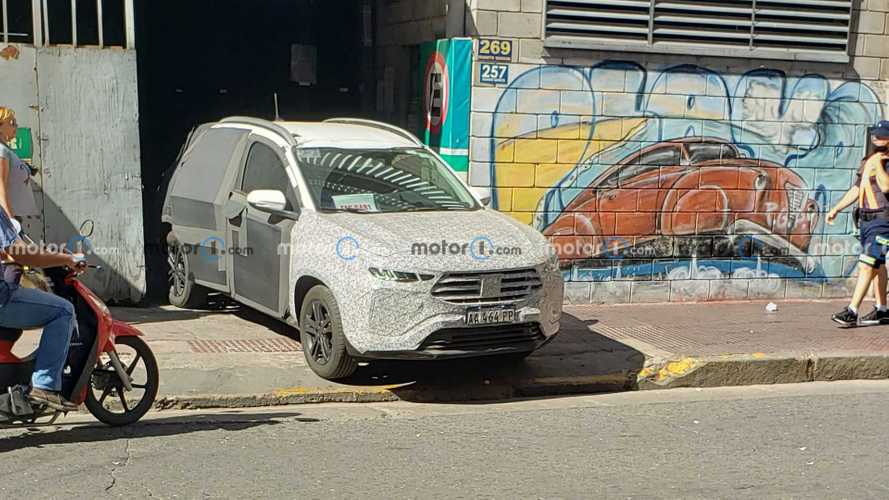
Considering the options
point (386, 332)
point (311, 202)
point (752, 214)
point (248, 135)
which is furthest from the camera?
point (752, 214)

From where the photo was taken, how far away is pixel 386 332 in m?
7.06

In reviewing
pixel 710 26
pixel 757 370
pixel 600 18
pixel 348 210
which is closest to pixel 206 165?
pixel 348 210

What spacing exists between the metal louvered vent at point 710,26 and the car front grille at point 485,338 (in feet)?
13.1

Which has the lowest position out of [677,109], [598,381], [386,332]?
[598,381]

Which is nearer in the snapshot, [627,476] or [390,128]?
[627,476]

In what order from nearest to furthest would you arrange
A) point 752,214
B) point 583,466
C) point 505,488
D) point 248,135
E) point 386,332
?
1. point 505,488
2. point 583,466
3. point 386,332
4. point 248,135
5. point 752,214

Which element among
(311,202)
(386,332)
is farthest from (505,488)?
(311,202)

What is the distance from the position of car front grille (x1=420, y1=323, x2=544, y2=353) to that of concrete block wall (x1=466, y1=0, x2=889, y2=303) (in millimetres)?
3165

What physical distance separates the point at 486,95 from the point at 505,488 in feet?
18.2

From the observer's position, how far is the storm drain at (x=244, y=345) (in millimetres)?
8305

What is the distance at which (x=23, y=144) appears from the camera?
906 centimetres

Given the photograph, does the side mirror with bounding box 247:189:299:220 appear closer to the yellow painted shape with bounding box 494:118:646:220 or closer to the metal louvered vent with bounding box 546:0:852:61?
the yellow painted shape with bounding box 494:118:646:220

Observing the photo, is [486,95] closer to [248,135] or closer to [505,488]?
[248,135]

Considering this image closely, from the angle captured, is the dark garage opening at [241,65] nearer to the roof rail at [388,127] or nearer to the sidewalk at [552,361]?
the roof rail at [388,127]
